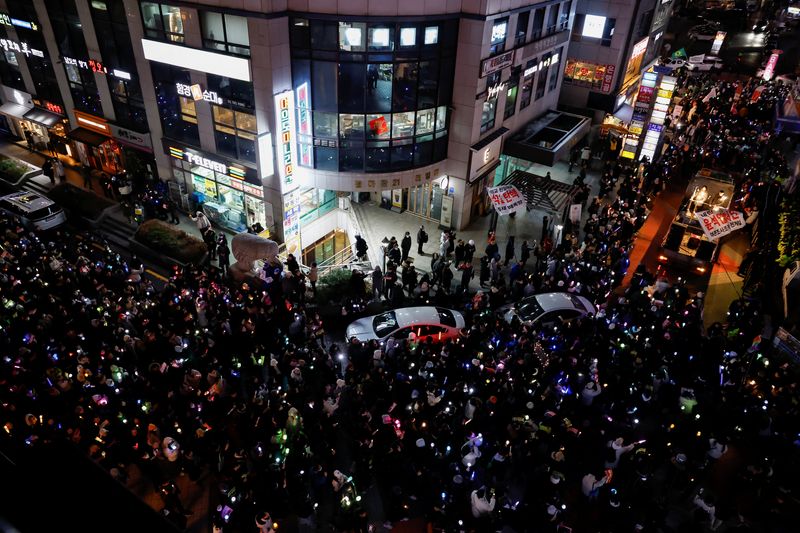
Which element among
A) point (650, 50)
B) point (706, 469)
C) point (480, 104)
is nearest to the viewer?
point (706, 469)

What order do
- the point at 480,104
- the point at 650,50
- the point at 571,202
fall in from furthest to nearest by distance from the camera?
the point at 650,50
the point at 571,202
the point at 480,104

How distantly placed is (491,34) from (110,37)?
16.2 metres

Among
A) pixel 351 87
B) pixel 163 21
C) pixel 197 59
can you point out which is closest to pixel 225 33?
pixel 197 59

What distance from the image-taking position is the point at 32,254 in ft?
57.9

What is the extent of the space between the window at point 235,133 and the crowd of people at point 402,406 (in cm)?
581

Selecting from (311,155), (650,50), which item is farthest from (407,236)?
(650,50)

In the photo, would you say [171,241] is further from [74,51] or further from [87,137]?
[74,51]

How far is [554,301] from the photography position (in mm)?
17219

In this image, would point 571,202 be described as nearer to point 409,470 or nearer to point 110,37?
point 409,470

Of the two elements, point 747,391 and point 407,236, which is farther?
point 407,236

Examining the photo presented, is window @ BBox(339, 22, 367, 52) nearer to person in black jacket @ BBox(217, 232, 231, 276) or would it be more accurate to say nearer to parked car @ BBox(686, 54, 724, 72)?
person in black jacket @ BBox(217, 232, 231, 276)

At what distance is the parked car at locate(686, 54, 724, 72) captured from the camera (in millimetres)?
37156

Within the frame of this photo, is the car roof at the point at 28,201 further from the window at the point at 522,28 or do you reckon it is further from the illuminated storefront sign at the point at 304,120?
the window at the point at 522,28

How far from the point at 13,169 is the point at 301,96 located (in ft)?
55.4
